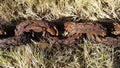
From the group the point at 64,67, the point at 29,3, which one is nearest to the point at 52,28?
the point at 64,67

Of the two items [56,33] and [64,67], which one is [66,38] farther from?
[64,67]

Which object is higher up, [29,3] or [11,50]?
[29,3]

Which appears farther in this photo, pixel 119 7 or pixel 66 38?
pixel 119 7

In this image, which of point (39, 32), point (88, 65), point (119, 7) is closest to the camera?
point (88, 65)

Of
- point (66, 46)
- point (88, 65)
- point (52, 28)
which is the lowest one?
point (88, 65)

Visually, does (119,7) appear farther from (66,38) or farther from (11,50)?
(11,50)

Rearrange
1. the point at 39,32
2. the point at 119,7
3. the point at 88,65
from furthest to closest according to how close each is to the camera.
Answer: the point at 119,7, the point at 39,32, the point at 88,65
